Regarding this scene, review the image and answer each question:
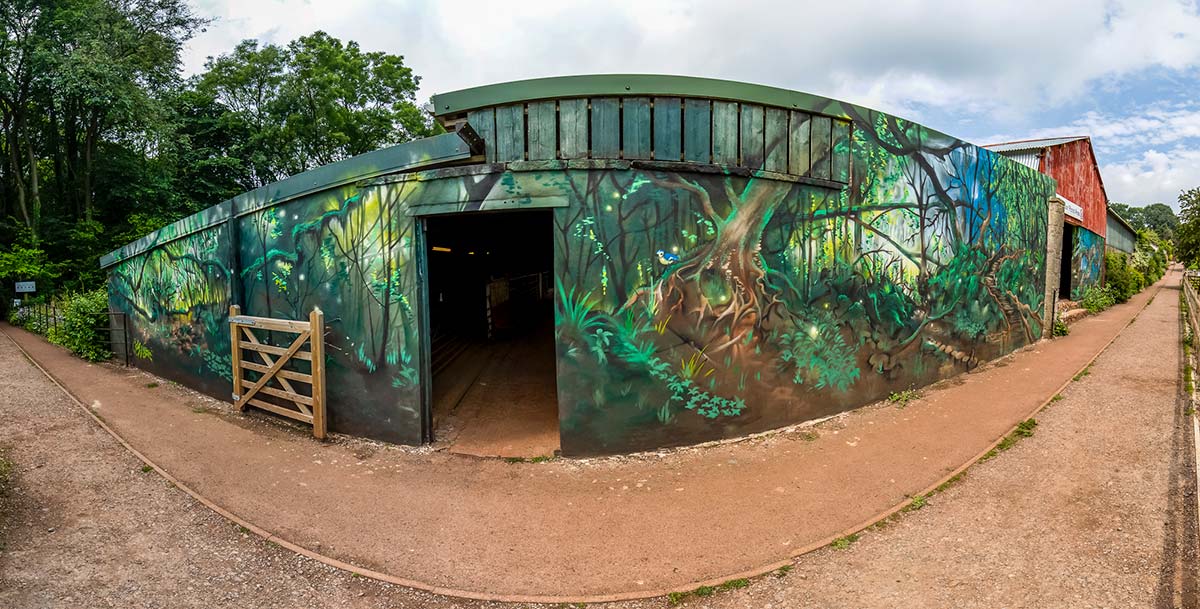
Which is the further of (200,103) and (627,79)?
(200,103)

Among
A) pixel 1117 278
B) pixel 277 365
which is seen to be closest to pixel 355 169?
pixel 277 365

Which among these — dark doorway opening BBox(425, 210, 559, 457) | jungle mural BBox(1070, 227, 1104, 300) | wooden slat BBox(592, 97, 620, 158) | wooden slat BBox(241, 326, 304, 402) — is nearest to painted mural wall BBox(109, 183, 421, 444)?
wooden slat BBox(241, 326, 304, 402)

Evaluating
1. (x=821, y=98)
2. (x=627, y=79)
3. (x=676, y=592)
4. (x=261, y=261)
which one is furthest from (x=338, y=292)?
(x=821, y=98)

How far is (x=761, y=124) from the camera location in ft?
19.5

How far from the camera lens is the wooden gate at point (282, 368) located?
630 centimetres

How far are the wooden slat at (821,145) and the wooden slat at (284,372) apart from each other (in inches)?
270

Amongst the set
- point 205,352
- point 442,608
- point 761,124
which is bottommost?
point 442,608

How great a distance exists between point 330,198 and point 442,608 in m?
5.12

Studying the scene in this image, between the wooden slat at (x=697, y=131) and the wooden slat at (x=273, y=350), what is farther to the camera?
the wooden slat at (x=273, y=350)

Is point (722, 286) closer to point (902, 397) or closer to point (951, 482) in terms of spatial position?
point (951, 482)

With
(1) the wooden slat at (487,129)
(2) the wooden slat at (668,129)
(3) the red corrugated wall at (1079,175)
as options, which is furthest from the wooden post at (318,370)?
(3) the red corrugated wall at (1079,175)

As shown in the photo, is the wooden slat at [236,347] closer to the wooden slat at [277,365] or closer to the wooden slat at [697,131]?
the wooden slat at [277,365]

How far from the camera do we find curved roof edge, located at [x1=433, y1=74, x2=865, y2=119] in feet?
18.0

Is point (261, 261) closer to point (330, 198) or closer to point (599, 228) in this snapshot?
point (330, 198)
